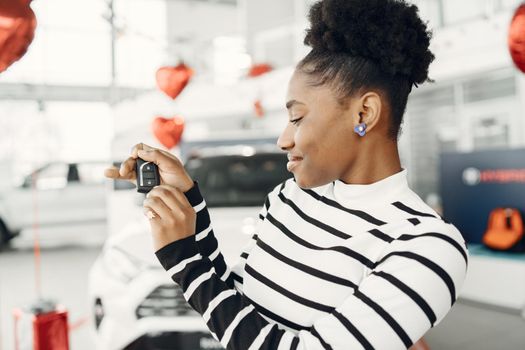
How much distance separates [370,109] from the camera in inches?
32.6

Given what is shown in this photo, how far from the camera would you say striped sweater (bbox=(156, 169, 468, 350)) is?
714mm

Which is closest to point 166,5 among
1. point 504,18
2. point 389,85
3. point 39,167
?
point 39,167

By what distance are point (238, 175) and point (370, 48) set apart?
2.57 meters

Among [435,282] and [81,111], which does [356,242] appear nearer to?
[435,282]

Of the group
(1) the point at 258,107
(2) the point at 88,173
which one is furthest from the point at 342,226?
(2) the point at 88,173

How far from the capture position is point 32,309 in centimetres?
187

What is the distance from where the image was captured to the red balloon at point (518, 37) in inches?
80.4

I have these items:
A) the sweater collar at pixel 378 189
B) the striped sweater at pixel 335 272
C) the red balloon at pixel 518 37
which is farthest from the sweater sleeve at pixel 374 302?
the red balloon at pixel 518 37

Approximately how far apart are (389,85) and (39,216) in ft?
27.2

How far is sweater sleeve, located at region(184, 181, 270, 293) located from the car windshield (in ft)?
6.65

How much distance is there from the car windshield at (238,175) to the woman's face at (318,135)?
222 centimetres

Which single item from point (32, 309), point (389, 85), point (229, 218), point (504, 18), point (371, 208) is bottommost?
point (32, 309)

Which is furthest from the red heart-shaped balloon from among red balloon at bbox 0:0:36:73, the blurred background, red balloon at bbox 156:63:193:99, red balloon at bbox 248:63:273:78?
red balloon at bbox 248:63:273:78

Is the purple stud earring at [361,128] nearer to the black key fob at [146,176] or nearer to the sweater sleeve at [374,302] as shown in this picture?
the sweater sleeve at [374,302]
